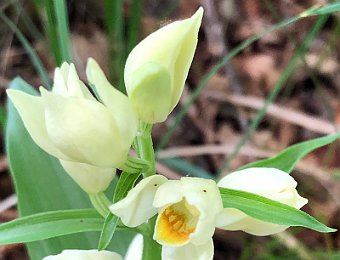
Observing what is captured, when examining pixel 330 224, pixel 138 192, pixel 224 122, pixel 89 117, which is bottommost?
pixel 330 224

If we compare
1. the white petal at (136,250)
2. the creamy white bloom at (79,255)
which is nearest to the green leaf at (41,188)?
the white petal at (136,250)

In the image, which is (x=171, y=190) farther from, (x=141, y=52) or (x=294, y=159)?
(x=294, y=159)

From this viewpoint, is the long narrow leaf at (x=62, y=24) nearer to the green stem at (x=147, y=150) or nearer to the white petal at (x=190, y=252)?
the green stem at (x=147, y=150)

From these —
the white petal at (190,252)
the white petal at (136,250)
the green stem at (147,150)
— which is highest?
the green stem at (147,150)

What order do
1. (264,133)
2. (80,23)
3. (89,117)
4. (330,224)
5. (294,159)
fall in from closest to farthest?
(89,117) < (294,159) < (330,224) < (264,133) < (80,23)

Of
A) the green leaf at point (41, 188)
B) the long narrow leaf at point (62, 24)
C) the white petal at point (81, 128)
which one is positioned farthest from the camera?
the green leaf at point (41, 188)

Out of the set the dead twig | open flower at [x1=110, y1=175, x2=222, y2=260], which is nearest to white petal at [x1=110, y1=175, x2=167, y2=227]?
open flower at [x1=110, y1=175, x2=222, y2=260]

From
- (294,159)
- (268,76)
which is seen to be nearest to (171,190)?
(294,159)
